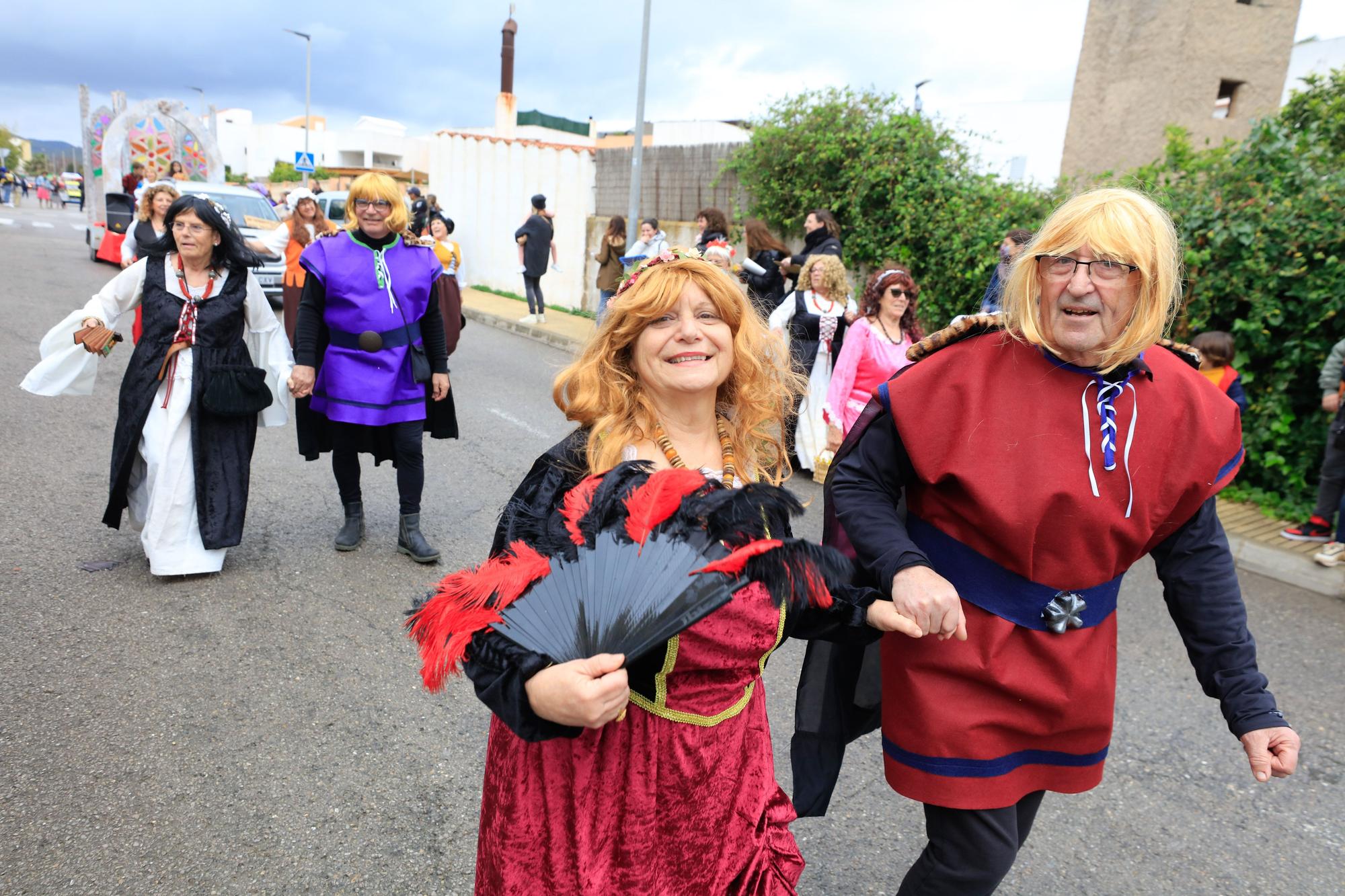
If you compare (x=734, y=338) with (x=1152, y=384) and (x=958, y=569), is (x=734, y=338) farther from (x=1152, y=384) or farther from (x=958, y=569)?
(x=1152, y=384)

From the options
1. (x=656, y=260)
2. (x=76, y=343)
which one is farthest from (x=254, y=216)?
(x=656, y=260)

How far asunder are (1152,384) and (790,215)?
1084 centimetres

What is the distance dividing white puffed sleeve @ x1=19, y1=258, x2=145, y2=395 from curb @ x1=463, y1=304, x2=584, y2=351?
8.08m

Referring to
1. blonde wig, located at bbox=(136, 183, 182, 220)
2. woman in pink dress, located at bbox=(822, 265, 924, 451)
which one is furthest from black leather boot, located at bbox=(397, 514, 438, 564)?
blonde wig, located at bbox=(136, 183, 182, 220)

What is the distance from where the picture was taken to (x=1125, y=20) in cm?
1712

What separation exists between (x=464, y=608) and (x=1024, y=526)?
107cm

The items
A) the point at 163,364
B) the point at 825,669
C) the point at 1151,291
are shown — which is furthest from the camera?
the point at 163,364

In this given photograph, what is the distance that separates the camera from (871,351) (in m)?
5.70

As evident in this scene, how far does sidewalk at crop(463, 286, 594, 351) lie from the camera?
13320 mm

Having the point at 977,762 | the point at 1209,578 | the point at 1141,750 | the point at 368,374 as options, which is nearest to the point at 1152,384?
the point at 1209,578

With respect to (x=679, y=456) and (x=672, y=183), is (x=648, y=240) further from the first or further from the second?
(x=679, y=456)

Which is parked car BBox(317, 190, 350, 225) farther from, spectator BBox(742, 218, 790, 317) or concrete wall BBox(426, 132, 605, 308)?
spectator BBox(742, 218, 790, 317)

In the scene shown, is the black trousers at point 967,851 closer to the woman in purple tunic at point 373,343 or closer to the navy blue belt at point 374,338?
the woman in purple tunic at point 373,343

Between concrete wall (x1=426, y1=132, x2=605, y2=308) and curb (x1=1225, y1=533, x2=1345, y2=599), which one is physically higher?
concrete wall (x1=426, y1=132, x2=605, y2=308)
